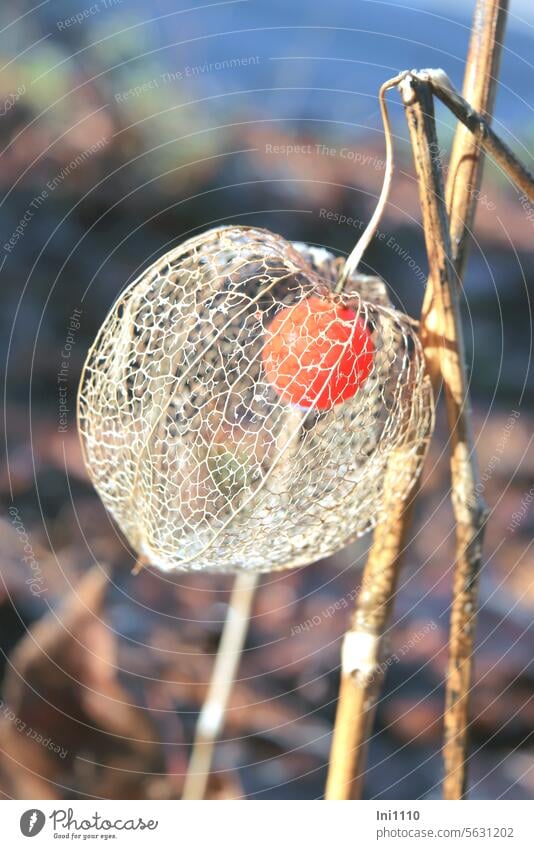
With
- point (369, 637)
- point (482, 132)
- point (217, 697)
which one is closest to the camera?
point (482, 132)

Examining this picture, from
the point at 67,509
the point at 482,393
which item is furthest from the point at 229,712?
the point at 482,393

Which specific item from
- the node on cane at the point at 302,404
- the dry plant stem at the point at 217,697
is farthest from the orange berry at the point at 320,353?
the dry plant stem at the point at 217,697

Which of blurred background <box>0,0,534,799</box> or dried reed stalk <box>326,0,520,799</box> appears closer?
dried reed stalk <box>326,0,520,799</box>

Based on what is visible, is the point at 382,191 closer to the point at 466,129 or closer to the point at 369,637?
the point at 466,129

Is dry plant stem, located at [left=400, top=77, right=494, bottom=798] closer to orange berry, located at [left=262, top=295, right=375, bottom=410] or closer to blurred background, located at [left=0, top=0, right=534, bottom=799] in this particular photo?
orange berry, located at [left=262, top=295, right=375, bottom=410]

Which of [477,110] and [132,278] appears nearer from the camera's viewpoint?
[477,110]

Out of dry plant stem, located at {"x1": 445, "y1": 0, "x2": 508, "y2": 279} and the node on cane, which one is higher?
dry plant stem, located at {"x1": 445, "y1": 0, "x2": 508, "y2": 279}

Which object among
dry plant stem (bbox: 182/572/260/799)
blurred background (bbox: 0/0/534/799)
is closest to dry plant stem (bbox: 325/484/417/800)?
dry plant stem (bbox: 182/572/260/799)

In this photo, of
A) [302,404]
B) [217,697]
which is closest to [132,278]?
[217,697]
